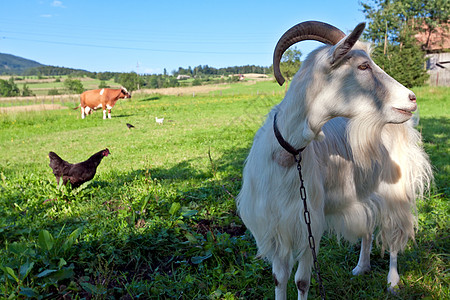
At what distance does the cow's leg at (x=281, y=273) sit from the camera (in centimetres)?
250

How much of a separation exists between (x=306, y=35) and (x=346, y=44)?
16.6 inches

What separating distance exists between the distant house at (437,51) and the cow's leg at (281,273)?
1317 inches

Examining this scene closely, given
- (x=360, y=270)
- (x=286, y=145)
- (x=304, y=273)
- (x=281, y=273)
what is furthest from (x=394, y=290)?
(x=286, y=145)

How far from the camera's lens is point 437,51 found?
3434 centimetres

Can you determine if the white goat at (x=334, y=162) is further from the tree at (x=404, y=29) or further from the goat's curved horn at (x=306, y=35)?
the tree at (x=404, y=29)

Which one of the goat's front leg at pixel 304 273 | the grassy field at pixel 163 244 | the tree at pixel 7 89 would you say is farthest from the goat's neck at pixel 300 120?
the tree at pixel 7 89

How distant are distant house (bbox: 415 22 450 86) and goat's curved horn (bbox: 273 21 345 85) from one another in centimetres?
3344

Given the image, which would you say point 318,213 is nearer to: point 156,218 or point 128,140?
point 156,218

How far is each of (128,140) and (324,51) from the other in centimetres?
958

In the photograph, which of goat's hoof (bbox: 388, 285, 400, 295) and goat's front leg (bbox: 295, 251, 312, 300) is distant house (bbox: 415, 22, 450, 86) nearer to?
goat's hoof (bbox: 388, 285, 400, 295)

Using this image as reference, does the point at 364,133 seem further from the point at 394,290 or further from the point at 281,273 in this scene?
the point at 394,290

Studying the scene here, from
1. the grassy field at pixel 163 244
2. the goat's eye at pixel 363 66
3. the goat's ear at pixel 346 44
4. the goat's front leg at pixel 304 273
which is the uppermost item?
the goat's ear at pixel 346 44

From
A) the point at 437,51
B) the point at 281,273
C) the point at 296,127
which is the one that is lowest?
the point at 281,273

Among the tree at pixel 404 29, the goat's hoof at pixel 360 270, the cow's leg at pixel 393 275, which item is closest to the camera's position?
the cow's leg at pixel 393 275
